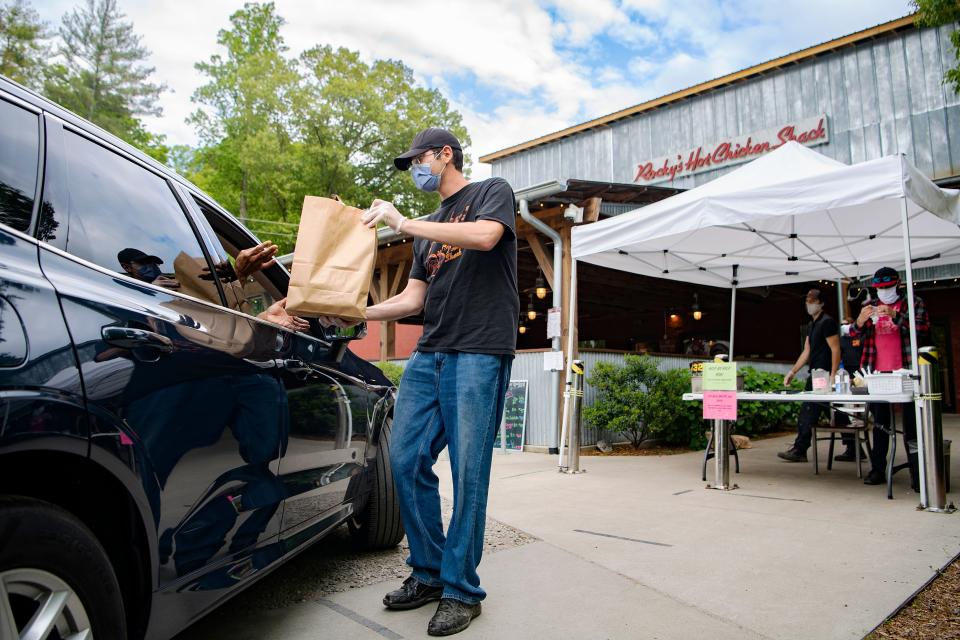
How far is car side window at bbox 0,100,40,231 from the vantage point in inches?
51.4

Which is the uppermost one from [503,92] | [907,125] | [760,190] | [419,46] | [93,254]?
[419,46]

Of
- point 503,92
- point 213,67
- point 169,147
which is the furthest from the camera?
point 169,147

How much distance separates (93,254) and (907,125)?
1571cm

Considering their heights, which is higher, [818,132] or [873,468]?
[818,132]

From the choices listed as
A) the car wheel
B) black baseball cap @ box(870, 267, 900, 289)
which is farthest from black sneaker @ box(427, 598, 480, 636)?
black baseball cap @ box(870, 267, 900, 289)

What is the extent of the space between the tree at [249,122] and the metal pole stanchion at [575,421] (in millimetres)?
18677

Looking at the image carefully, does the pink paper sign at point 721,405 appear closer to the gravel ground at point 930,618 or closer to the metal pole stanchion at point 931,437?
the metal pole stanchion at point 931,437

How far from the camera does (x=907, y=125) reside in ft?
42.9

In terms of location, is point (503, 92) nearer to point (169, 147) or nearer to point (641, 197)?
point (641, 197)

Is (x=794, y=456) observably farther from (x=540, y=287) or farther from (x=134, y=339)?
(x=134, y=339)

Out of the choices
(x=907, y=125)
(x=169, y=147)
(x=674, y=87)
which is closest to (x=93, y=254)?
(x=907, y=125)

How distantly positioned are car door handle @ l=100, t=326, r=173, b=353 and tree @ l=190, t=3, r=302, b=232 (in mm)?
22611

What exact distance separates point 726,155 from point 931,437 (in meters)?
12.6

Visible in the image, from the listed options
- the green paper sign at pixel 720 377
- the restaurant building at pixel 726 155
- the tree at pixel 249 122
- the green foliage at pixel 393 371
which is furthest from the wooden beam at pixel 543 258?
the tree at pixel 249 122
